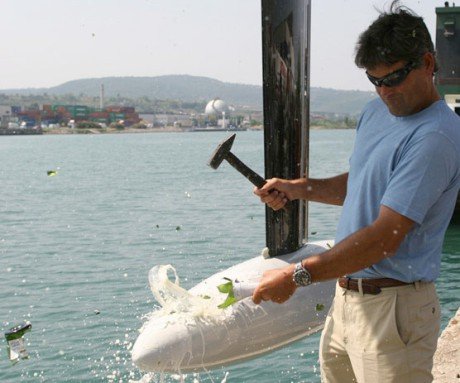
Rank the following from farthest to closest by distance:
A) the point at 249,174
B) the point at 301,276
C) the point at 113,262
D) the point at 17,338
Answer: the point at 113,262 → the point at 17,338 → the point at 249,174 → the point at 301,276

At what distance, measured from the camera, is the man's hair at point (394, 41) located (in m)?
2.96

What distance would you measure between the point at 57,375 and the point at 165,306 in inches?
179

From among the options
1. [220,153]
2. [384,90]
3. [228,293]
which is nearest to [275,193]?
[220,153]

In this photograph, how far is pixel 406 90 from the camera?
9.91 ft

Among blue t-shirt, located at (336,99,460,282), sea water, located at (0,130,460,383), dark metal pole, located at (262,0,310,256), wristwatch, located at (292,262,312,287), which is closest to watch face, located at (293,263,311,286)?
wristwatch, located at (292,262,312,287)

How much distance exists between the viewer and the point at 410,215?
2.89m

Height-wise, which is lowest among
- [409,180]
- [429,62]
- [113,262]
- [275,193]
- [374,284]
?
[113,262]

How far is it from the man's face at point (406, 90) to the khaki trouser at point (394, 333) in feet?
2.40

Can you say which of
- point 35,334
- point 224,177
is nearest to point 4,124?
point 224,177

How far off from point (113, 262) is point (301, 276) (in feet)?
47.3

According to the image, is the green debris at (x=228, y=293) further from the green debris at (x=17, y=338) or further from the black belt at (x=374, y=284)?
the green debris at (x=17, y=338)

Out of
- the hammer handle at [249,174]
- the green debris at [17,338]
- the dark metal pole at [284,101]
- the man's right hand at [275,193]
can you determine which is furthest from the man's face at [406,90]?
the green debris at [17,338]

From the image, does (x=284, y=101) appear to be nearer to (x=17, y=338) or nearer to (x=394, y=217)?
(x=394, y=217)

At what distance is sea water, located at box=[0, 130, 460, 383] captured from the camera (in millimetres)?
8773
